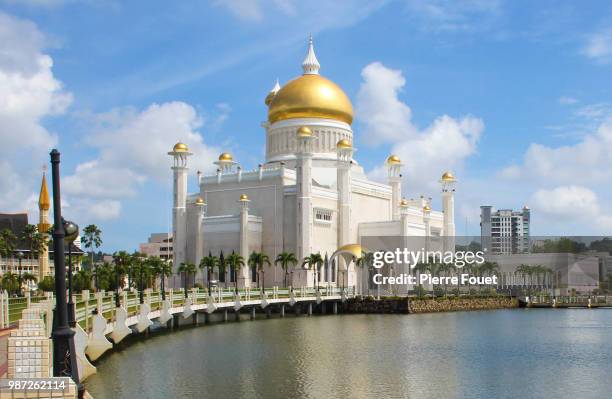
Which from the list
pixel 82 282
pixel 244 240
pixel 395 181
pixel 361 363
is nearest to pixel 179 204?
pixel 244 240

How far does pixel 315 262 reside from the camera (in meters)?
65.1

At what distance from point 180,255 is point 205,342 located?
34940 millimetres

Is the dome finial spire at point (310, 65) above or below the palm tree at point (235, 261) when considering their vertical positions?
above

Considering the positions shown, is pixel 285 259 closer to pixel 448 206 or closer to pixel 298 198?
pixel 298 198

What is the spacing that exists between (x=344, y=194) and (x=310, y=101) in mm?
9705

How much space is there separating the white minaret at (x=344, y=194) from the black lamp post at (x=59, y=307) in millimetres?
57002

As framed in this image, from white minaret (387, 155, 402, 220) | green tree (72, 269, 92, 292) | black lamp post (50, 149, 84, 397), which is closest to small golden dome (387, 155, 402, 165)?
white minaret (387, 155, 402, 220)

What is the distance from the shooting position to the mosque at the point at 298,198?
68.2 meters

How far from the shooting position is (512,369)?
95.2 feet

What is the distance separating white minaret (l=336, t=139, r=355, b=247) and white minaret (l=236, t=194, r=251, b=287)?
8.48m

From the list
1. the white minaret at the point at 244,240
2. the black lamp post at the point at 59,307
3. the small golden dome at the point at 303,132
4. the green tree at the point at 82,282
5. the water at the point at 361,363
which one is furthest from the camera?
the small golden dome at the point at 303,132

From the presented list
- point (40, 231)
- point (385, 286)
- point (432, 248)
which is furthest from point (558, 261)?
point (40, 231)

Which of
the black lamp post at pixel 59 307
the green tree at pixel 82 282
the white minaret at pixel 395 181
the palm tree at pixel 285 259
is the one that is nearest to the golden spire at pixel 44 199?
the green tree at pixel 82 282

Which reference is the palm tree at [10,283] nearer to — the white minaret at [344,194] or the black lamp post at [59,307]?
the white minaret at [344,194]
